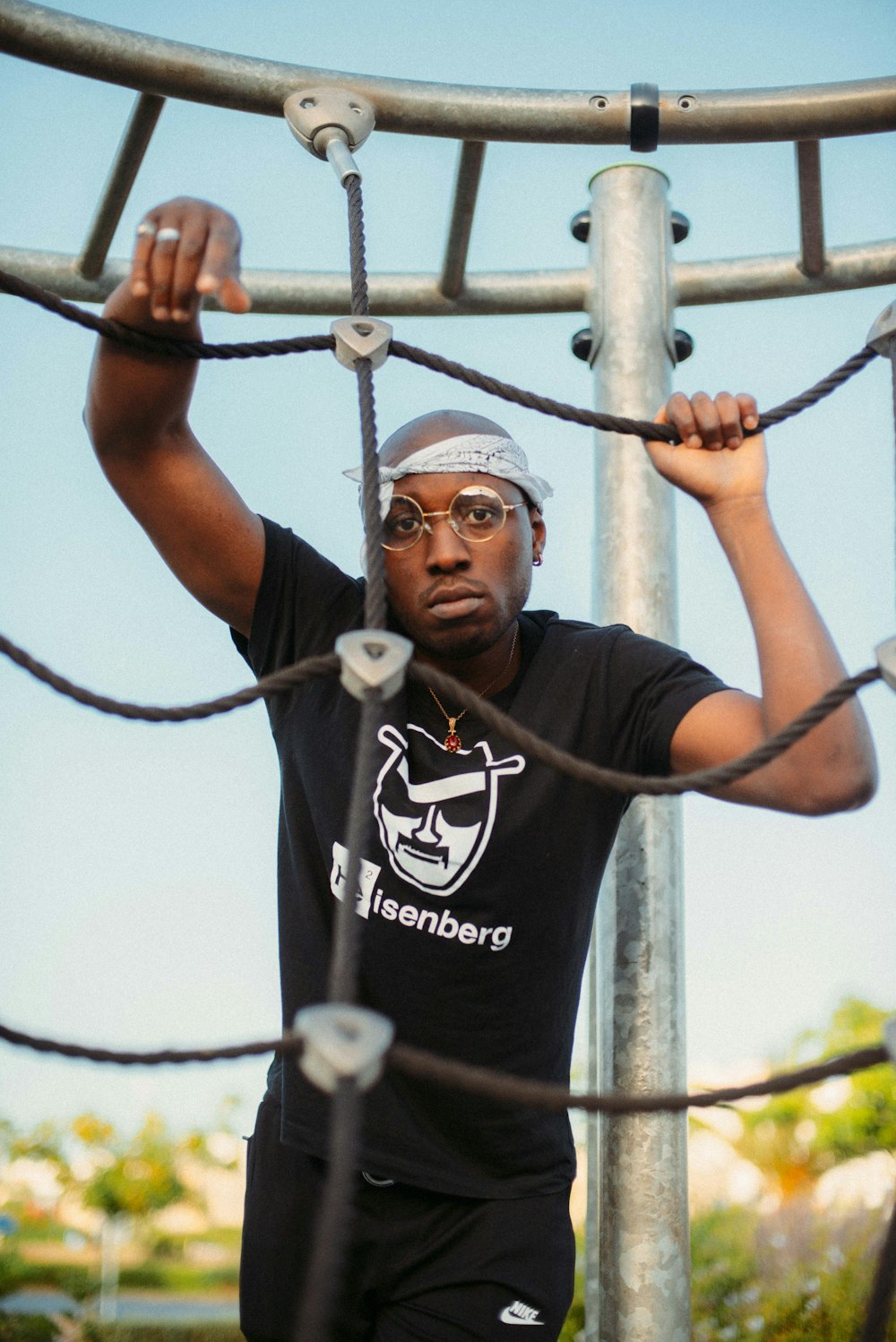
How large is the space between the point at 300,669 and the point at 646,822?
855mm

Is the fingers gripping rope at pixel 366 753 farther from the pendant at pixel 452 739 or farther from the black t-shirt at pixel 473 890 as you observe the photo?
the pendant at pixel 452 739

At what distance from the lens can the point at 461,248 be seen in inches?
96.6

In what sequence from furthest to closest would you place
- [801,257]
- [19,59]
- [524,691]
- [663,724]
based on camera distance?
1. [801,257]
2. [19,59]
3. [524,691]
4. [663,724]

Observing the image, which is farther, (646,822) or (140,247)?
(646,822)

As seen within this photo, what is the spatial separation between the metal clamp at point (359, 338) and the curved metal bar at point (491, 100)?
72 cm

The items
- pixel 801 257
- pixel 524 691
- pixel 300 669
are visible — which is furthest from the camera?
pixel 801 257

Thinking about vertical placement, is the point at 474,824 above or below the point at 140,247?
below

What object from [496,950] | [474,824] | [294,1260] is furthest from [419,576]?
[294,1260]

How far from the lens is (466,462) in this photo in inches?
72.9

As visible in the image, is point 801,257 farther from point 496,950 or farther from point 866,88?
point 496,950

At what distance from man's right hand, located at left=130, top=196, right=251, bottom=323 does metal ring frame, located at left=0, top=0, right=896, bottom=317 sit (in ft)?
2.44

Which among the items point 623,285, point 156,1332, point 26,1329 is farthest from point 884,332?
point 26,1329

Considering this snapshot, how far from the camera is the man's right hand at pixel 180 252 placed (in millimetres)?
1356

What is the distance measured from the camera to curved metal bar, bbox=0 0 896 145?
201cm
